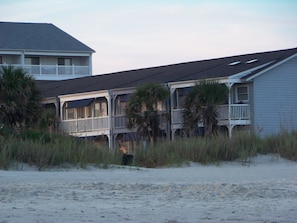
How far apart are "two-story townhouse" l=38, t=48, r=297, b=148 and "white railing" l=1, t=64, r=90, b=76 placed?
12.1 m

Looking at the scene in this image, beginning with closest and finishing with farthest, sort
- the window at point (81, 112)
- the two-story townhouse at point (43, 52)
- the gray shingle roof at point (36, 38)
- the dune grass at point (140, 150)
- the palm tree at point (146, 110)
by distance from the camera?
1. the dune grass at point (140, 150)
2. the palm tree at point (146, 110)
3. the window at point (81, 112)
4. the two-story townhouse at point (43, 52)
5. the gray shingle roof at point (36, 38)

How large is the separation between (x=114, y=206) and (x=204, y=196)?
198 cm

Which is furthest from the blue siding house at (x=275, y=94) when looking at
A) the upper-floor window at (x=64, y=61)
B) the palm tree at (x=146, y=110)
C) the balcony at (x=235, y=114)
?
the upper-floor window at (x=64, y=61)

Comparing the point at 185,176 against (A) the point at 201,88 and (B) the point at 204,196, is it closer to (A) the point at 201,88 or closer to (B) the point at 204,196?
(B) the point at 204,196

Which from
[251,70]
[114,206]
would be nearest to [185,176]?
[114,206]

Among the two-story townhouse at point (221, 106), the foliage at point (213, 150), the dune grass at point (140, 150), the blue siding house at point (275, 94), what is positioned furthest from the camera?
the blue siding house at point (275, 94)

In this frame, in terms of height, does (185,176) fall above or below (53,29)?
below

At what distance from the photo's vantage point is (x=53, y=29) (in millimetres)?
65688

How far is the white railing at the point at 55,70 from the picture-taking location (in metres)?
60.2

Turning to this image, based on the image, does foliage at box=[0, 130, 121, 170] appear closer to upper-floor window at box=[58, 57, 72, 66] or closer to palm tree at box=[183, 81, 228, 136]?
palm tree at box=[183, 81, 228, 136]

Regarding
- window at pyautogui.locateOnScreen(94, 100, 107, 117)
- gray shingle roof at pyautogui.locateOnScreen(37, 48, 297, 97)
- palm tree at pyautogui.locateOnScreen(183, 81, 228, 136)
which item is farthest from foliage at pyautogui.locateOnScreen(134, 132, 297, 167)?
window at pyautogui.locateOnScreen(94, 100, 107, 117)

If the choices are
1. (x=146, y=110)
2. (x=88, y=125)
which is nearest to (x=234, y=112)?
(x=146, y=110)

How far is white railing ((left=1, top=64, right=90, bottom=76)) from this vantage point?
6022 cm

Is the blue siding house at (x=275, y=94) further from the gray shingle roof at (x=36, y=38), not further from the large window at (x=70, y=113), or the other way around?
the gray shingle roof at (x=36, y=38)
